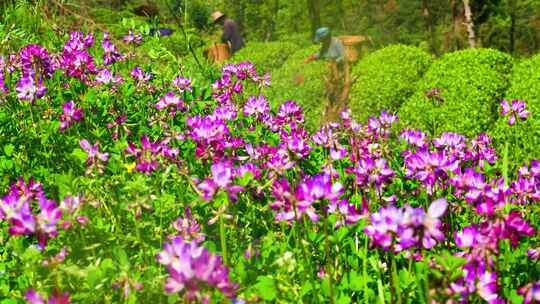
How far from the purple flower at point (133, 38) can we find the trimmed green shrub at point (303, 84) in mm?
3431

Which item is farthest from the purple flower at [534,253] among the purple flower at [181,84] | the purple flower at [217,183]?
the purple flower at [181,84]

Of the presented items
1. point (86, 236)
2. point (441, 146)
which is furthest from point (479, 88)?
point (86, 236)

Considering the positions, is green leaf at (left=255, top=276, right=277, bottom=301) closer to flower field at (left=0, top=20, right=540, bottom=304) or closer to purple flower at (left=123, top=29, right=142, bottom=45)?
flower field at (left=0, top=20, right=540, bottom=304)

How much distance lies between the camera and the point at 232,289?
4.38ft

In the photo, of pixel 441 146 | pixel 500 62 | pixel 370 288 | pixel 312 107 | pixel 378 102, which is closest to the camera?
pixel 370 288

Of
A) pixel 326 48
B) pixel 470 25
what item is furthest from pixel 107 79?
pixel 470 25

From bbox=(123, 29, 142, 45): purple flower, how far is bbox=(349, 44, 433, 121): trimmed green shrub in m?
3.67

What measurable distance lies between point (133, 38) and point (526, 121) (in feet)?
13.3

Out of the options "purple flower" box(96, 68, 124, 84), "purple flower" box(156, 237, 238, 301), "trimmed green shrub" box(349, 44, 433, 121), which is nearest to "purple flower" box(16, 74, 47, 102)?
"purple flower" box(96, 68, 124, 84)

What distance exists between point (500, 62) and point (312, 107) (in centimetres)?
300

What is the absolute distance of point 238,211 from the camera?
109 inches

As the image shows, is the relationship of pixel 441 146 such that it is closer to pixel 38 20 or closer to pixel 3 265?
pixel 3 265

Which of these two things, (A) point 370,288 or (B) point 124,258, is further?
(A) point 370,288

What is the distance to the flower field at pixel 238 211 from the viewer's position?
158cm
